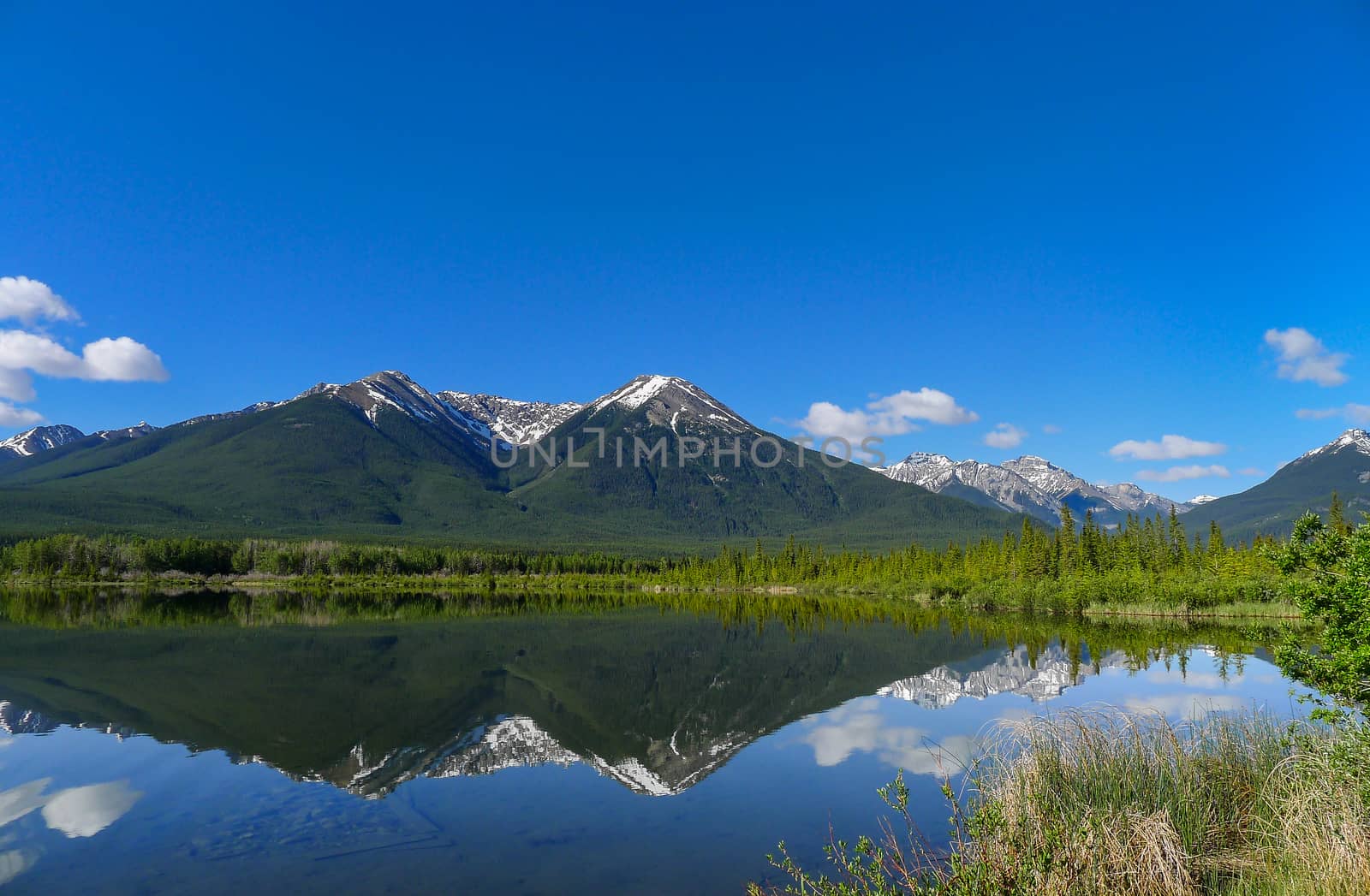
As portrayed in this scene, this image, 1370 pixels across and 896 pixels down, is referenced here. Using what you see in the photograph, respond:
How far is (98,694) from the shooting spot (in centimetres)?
3000

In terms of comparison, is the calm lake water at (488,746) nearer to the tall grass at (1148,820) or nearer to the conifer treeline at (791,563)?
the tall grass at (1148,820)

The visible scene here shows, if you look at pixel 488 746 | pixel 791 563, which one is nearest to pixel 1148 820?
pixel 488 746

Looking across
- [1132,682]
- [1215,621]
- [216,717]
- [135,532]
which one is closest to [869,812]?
[216,717]

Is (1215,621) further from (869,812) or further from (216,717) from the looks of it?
(216,717)

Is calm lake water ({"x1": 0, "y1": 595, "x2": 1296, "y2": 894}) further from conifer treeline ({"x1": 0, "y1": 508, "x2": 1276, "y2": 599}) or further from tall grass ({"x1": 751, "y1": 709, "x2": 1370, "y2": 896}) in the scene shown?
conifer treeline ({"x1": 0, "y1": 508, "x2": 1276, "y2": 599})

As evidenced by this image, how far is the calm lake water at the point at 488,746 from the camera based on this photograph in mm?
14359

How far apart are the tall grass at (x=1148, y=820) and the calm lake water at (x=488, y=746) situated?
11.2ft

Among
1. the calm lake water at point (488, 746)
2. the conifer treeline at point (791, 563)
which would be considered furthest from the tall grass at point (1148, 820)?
the conifer treeline at point (791, 563)

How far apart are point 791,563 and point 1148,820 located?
146186mm

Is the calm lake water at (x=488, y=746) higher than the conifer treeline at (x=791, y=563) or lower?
lower

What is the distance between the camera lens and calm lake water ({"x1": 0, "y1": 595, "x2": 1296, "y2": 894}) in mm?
14359

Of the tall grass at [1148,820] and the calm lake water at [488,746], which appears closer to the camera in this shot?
the tall grass at [1148,820]

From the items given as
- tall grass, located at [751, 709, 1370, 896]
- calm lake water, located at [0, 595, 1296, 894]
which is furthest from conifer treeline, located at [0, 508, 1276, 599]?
tall grass, located at [751, 709, 1370, 896]

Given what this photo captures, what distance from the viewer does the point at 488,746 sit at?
23203mm
